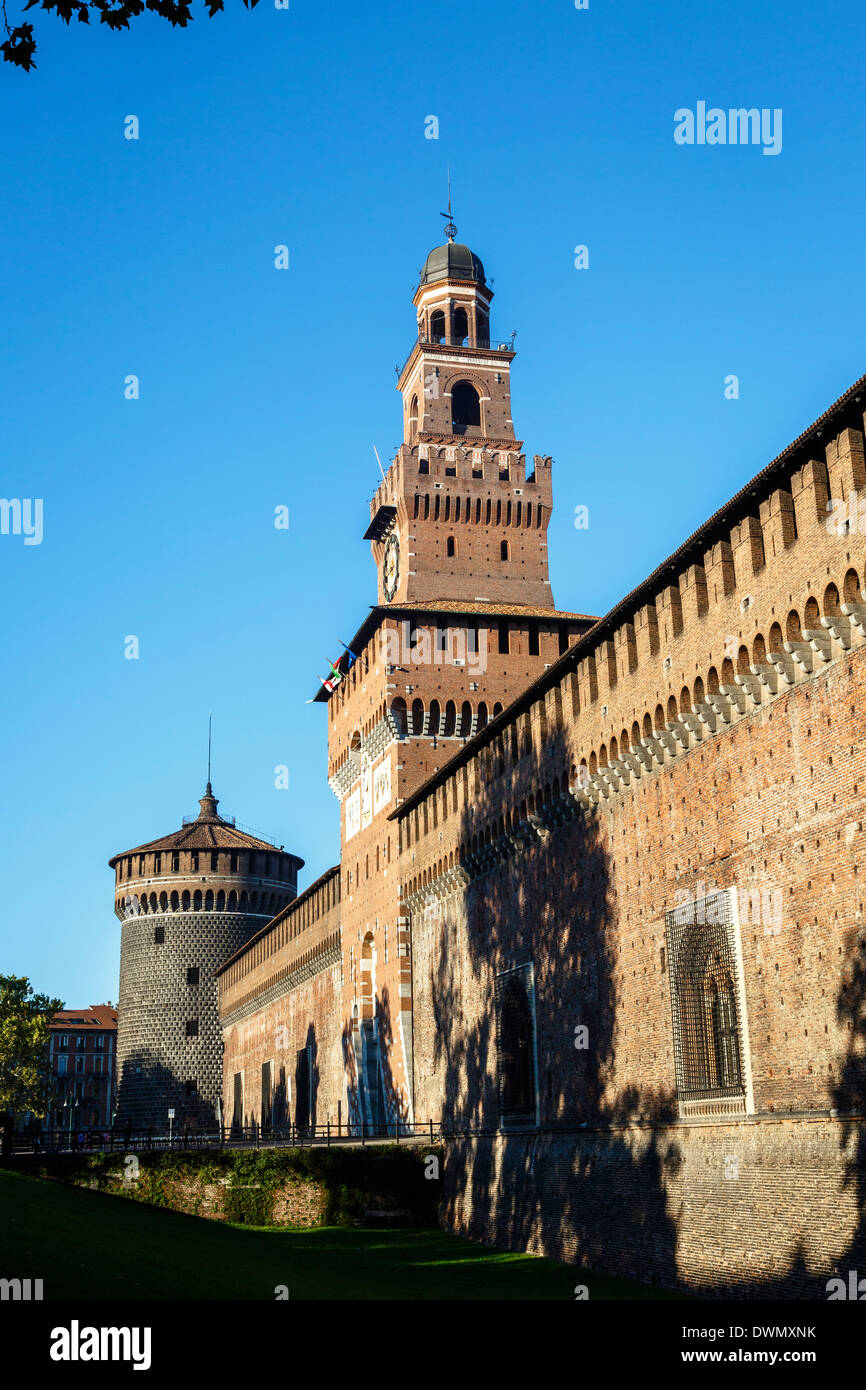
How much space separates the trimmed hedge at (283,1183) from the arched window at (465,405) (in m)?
25.0

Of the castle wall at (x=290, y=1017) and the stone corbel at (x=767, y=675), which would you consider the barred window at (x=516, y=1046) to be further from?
A: the castle wall at (x=290, y=1017)

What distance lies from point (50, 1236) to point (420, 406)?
3453cm

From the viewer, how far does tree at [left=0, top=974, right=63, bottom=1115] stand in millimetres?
65500

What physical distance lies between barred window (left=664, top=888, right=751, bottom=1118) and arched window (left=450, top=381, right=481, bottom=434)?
29.0 meters

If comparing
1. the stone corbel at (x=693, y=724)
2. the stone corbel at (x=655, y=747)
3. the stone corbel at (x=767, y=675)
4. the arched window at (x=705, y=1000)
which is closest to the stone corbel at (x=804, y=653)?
the stone corbel at (x=767, y=675)

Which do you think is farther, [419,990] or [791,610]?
[419,990]

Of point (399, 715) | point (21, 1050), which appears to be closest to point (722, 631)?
point (399, 715)

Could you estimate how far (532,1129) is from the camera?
2655cm

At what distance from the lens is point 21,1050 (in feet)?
216

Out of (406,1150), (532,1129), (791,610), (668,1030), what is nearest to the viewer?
(791,610)

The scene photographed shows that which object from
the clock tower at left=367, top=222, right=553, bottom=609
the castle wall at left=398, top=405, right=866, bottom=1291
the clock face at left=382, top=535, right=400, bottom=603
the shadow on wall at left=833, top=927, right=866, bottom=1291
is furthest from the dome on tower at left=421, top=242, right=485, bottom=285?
the shadow on wall at left=833, top=927, right=866, bottom=1291
